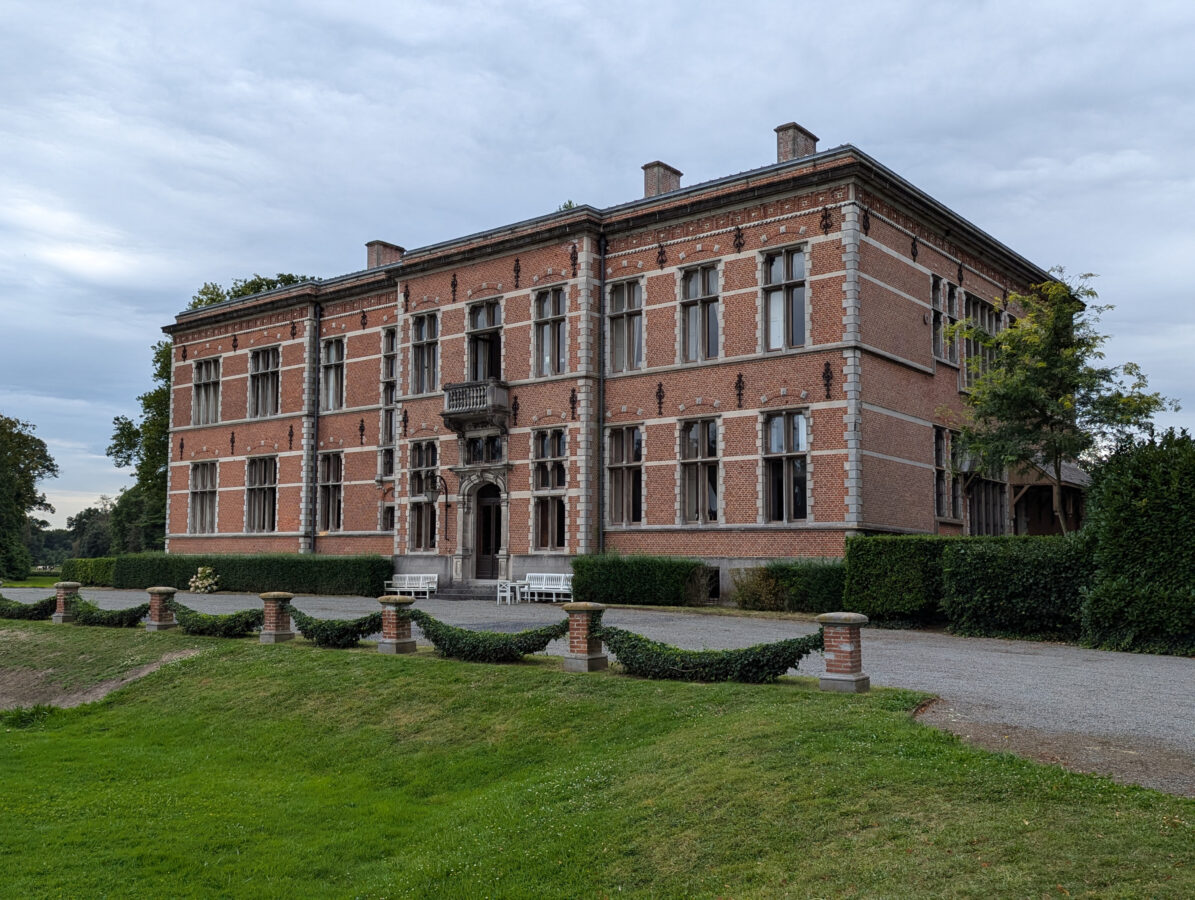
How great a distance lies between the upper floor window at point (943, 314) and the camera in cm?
2541

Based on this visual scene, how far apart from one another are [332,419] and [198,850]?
84.2ft

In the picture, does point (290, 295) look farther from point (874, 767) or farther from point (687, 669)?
point (874, 767)

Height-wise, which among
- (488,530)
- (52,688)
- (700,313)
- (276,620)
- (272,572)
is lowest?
(52,688)

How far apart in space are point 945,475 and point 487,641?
49.9 feet

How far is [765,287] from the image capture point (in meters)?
23.5

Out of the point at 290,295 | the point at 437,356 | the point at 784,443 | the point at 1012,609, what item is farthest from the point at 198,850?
the point at 290,295

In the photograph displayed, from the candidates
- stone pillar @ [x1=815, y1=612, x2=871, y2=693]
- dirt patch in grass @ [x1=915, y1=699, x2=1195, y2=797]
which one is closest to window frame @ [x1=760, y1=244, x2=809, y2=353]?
stone pillar @ [x1=815, y1=612, x2=871, y2=693]

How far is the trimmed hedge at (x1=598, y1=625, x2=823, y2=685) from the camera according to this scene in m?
11.2

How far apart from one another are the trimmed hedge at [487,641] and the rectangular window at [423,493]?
1417cm

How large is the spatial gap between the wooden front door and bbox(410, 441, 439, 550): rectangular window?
1.57 metres

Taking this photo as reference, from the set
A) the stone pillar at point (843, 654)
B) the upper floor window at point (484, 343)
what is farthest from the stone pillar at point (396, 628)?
the upper floor window at point (484, 343)

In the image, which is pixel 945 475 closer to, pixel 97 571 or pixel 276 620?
pixel 276 620

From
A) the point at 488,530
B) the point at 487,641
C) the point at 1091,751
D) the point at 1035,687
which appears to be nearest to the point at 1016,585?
the point at 1035,687

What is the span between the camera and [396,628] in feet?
50.4
